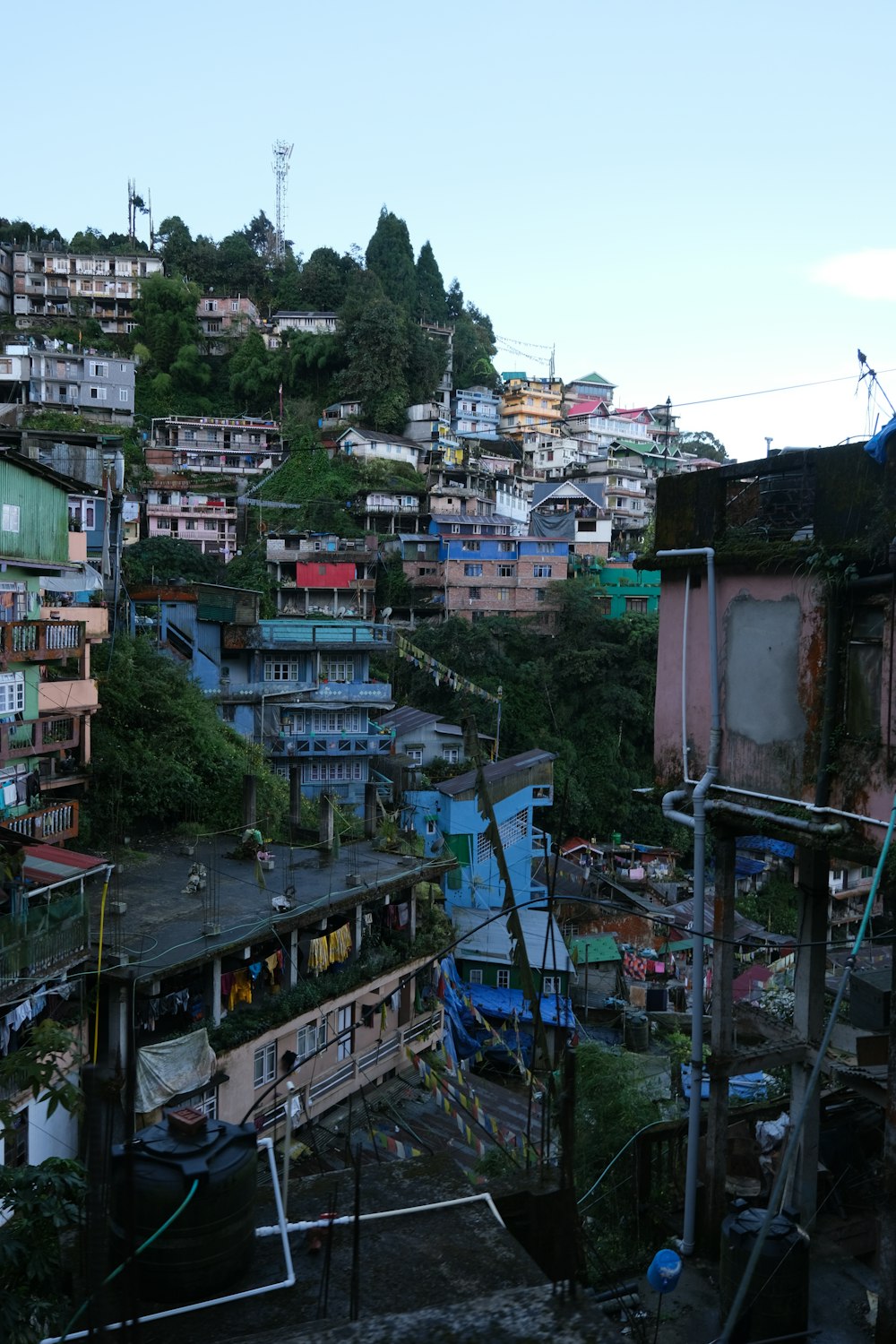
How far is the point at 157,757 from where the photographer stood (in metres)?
22.0

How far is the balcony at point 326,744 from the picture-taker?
31156mm

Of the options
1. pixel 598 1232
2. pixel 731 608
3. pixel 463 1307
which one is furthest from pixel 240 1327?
pixel 598 1232

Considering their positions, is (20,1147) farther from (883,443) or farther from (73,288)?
(73,288)

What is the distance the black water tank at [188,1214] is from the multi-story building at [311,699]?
90.1 feet

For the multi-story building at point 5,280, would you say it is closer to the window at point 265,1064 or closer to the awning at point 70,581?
the awning at point 70,581

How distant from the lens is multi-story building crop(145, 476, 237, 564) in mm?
47562

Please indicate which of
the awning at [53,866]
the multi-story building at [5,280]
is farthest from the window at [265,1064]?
the multi-story building at [5,280]

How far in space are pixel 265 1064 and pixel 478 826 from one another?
14242 mm

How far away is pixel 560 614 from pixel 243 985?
29853 mm

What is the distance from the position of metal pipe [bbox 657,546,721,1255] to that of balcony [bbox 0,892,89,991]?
8049 millimetres

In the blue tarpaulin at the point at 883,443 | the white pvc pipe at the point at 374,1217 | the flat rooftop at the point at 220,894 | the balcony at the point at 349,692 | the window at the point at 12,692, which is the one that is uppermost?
the blue tarpaulin at the point at 883,443

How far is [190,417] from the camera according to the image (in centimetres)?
5434

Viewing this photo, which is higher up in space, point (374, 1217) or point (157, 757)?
point (374, 1217)

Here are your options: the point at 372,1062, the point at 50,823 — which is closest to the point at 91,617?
the point at 50,823
